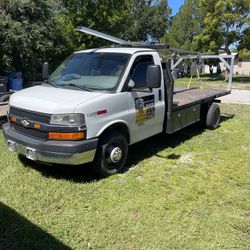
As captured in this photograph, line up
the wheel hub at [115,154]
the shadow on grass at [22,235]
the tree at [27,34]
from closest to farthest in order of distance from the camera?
the shadow on grass at [22,235] → the wheel hub at [115,154] → the tree at [27,34]

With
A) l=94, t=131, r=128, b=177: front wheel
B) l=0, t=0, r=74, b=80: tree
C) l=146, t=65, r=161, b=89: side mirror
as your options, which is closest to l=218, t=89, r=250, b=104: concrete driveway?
l=0, t=0, r=74, b=80: tree

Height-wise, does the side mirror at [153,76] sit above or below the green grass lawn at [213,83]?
above

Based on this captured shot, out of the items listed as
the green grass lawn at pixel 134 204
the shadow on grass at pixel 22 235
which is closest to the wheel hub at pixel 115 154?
the green grass lawn at pixel 134 204

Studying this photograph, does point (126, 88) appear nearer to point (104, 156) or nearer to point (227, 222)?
point (104, 156)

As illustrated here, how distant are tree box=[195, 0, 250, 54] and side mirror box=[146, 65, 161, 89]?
77.8 feet

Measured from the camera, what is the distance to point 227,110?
38.5ft

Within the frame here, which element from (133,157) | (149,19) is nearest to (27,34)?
(133,157)

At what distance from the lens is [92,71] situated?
18.2 feet

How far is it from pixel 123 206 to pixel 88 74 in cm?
233

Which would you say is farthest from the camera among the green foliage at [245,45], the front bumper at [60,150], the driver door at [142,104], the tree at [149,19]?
the tree at [149,19]

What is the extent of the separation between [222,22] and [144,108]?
24361 millimetres

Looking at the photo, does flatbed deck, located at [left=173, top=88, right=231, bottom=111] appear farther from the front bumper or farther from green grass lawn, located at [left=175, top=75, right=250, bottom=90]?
green grass lawn, located at [left=175, top=75, right=250, bottom=90]

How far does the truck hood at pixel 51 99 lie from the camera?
4.55m

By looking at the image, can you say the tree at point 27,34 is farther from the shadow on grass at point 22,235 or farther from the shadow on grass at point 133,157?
the shadow on grass at point 22,235
